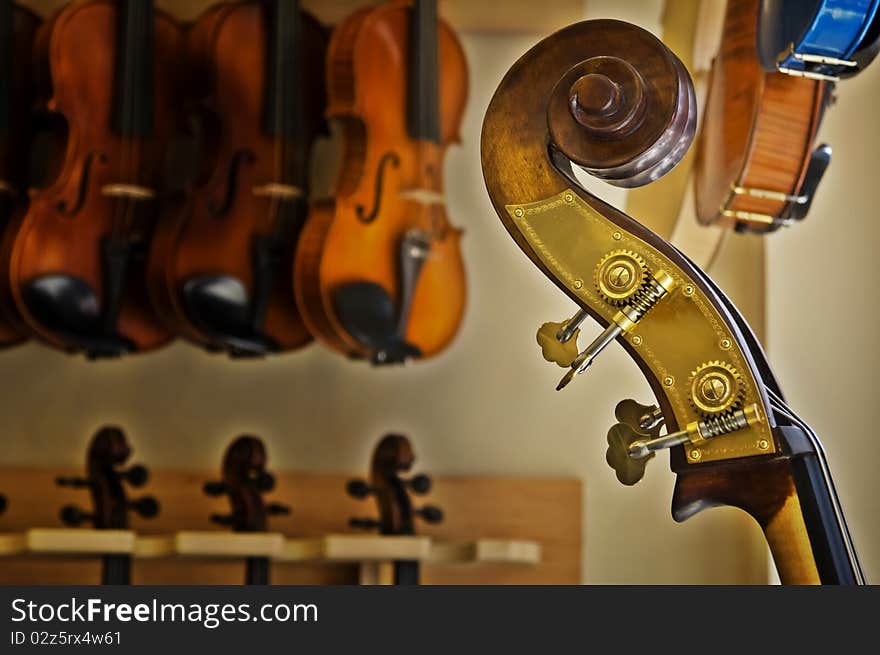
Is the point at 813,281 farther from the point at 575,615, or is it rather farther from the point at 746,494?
the point at 575,615

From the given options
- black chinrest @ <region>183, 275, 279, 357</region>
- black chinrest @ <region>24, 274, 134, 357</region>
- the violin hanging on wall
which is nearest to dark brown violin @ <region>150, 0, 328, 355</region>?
black chinrest @ <region>183, 275, 279, 357</region>

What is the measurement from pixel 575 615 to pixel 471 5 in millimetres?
1923

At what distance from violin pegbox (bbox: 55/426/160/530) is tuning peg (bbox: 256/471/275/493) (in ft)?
0.52

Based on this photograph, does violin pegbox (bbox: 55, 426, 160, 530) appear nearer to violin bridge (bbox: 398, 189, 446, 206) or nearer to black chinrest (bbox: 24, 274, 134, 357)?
black chinrest (bbox: 24, 274, 134, 357)

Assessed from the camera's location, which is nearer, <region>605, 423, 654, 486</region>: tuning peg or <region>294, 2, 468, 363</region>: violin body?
<region>605, 423, 654, 486</region>: tuning peg

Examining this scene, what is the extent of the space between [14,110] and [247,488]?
0.74 metres

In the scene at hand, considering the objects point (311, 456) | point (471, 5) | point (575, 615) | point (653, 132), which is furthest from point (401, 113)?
point (575, 615)

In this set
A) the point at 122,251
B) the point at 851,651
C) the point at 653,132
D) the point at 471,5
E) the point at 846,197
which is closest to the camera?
the point at 851,651

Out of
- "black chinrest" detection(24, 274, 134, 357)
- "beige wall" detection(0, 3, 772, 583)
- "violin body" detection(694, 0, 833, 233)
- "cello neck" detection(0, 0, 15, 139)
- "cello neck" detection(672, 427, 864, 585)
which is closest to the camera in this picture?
"cello neck" detection(672, 427, 864, 585)

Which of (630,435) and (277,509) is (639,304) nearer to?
(630,435)

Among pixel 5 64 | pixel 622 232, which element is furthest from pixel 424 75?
pixel 622 232

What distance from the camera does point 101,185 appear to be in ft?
6.43

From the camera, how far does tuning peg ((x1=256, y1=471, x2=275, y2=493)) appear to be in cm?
196

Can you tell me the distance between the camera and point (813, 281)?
1.78 m
